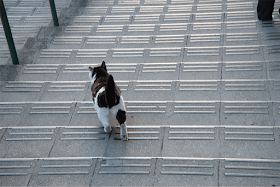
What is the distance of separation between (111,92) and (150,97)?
4.34 ft

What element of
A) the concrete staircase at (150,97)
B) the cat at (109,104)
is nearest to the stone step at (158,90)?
the concrete staircase at (150,97)

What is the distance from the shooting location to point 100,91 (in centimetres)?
448

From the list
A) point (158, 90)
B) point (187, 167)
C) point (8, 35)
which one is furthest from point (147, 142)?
point (8, 35)

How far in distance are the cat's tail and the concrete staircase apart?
2.10 ft

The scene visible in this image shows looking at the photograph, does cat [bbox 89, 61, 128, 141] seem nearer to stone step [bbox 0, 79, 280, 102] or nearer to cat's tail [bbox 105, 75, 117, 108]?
cat's tail [bbox 105, 75, 117, 108]

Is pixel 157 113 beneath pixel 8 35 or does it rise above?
beneath

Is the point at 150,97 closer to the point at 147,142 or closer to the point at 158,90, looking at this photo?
the point at 158,90

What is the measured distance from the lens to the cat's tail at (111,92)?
4011 millimetres

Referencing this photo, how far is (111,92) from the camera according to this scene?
13.5 ft

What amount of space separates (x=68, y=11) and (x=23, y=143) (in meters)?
4.46

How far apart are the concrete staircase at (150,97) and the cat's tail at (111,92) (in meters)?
0.64

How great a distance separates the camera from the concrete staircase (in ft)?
13.5

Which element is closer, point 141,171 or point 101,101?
point 141,171

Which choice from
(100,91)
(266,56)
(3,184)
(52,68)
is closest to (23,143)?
(3,184)
